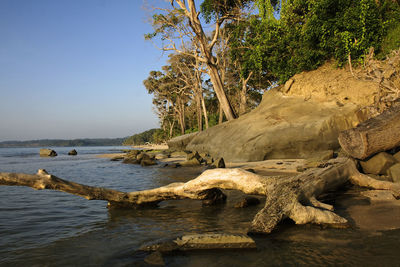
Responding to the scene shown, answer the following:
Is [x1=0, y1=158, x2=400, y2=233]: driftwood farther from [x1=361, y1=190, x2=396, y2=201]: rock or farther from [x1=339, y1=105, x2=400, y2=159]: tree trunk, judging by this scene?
[x1=339, y1=105, x2=400, y2=159]: tree trunk

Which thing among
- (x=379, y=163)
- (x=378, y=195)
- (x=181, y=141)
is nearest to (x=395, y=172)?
(x=379, y=163)

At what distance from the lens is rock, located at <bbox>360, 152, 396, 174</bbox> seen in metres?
5.81

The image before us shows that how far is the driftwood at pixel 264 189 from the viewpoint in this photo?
3.41 m

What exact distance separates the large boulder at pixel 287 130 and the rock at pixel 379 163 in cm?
366

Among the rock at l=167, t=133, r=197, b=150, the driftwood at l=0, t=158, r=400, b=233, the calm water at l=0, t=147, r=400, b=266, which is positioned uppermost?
the rock at l=167, t=133, r=197, b=150

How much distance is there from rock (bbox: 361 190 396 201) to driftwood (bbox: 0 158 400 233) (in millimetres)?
100

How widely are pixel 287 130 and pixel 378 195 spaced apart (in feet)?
21.1

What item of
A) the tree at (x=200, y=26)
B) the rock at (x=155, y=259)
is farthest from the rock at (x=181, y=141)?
the rock at (x=155, y=259)

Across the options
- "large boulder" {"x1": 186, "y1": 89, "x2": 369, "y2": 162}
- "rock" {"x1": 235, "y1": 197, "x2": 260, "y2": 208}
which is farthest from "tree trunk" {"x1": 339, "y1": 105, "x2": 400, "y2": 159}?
"large boulder" {"x1": 186, "y1": 89, "x2": 369, "y2": 162}

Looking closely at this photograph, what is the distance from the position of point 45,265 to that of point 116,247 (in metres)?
0.75

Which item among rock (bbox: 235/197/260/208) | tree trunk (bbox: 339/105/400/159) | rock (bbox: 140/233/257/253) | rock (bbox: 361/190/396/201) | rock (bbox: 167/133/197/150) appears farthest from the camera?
rock (bbox: 167/133/197/150)

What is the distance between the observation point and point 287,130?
35.9ft

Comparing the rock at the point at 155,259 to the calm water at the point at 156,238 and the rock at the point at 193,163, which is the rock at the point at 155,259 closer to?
the calm water at the point at 156,238

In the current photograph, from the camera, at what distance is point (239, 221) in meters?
3.98
